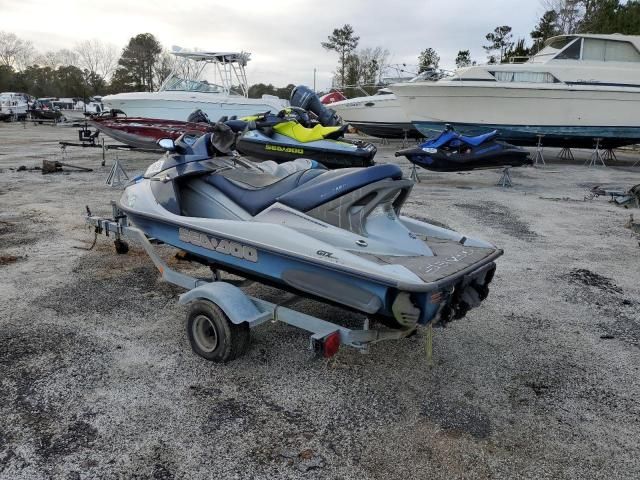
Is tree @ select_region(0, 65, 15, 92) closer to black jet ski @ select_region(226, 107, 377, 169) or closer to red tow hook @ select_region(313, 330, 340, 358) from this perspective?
black jet ski @ select_region(226, 107, 377, 169)

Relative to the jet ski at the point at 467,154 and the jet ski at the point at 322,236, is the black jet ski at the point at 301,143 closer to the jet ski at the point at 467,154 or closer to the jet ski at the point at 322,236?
the jet ski at the point at 467,154

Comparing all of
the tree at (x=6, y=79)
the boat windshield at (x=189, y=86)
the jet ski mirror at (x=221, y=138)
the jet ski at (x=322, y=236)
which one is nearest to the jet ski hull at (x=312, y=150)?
the jet ski mirror at (x=221, y=138)

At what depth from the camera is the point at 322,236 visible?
2.70 metres

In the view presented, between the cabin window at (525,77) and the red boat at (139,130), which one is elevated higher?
the cabin window at (525,77)

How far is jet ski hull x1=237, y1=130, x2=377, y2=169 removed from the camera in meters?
8.05

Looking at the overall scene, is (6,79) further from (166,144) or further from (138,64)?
(166,144)

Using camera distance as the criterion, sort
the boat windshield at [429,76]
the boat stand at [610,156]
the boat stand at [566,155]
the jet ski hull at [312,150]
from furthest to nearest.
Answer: the boat stand at [566,155]
the boat stand at [610,156]
the boat windshield at [429,76]
the jet ski hull at [312,150]

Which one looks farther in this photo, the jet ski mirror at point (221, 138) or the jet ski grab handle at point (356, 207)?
the jet ski mirror at point (221, 138)

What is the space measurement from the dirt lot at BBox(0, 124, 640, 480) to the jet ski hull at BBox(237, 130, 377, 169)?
3.94m

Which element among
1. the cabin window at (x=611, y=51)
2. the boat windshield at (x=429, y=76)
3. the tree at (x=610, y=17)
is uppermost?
the tree at (x=610, y=17)

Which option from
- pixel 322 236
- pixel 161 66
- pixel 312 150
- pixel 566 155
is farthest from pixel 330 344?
pixel 161 66

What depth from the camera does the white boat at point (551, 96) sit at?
1277cm

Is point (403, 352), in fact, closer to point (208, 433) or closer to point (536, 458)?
point (536, 458)

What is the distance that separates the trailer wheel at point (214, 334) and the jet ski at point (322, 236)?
32 cm
